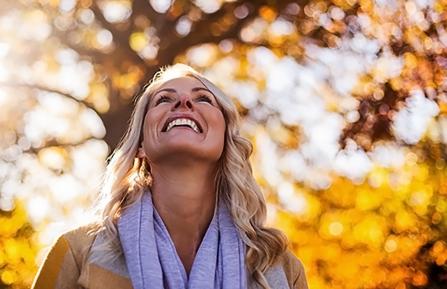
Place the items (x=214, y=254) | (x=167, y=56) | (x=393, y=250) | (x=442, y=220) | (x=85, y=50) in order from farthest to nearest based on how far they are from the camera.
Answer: (x=393, y=250) → (x=442, y=220) → (x=85, y=50) → (x=167, y=56) → (x=214, y=254)

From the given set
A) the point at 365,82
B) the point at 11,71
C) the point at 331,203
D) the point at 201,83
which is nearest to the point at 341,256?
the point at 331,203

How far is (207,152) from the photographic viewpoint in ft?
11.8

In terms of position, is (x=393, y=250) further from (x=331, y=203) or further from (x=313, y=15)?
(x=313, y=15)

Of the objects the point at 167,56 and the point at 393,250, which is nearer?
the point at 167,56

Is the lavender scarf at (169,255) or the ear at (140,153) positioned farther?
the ear at (140,153)

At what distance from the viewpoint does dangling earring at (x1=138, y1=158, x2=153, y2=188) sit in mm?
3811

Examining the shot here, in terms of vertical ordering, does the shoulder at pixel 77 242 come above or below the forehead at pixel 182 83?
below

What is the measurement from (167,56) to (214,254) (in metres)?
5.55

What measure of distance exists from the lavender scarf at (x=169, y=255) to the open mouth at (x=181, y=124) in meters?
0.31

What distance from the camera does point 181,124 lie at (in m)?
3.59

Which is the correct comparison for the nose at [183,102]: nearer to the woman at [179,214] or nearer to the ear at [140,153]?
the woman at [179,214]

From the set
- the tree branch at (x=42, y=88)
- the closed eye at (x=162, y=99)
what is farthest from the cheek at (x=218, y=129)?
the tree branch at (x=42, y=88)

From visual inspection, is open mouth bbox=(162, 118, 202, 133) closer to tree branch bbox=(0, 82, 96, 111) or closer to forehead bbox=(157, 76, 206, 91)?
forehead bbox=(157, 76, 206, 91)

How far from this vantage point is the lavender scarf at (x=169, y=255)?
336cm
